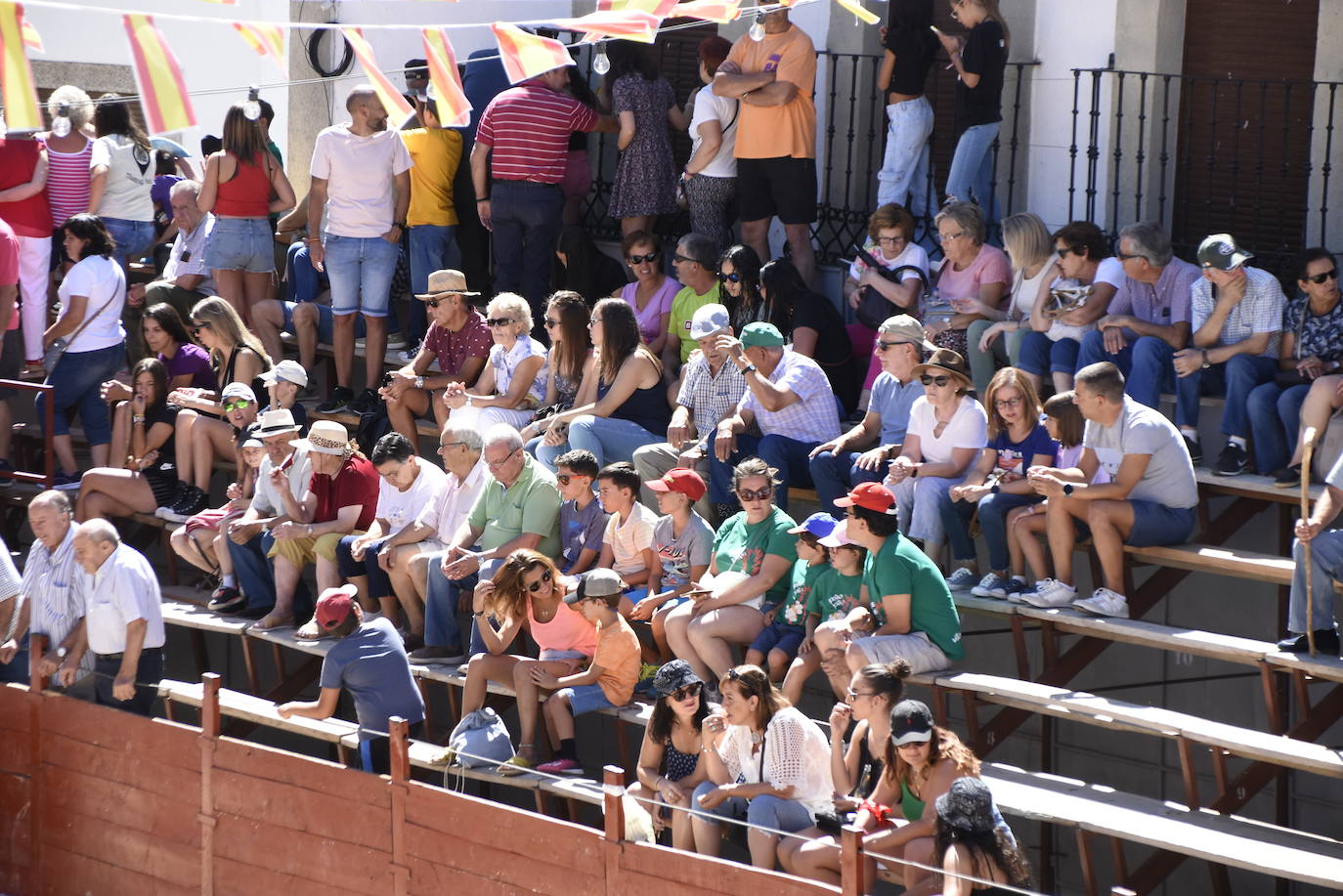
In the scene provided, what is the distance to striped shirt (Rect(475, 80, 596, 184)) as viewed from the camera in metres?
11.3

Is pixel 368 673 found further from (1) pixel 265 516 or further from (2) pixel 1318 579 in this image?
(2) pixel 1318 579

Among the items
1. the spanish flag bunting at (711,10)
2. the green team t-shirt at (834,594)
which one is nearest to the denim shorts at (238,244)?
the spanish flag bunting at (711,10)

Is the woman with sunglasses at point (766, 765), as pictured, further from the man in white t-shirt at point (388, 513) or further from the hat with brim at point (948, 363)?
the man in white t-shirt at point (388, 513)

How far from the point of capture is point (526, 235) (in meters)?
11.5

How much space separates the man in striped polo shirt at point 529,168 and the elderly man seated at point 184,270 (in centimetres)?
211

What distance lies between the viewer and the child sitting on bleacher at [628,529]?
8922mm

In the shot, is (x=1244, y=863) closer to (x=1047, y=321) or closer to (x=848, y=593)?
(x=848, y=593)

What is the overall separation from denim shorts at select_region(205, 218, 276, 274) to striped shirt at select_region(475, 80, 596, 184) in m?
1.76

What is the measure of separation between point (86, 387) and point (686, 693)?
19.0 ft

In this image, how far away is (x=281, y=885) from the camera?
8.48 m

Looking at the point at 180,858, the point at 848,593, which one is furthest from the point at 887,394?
the point at 180,858

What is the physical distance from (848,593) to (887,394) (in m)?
1.53

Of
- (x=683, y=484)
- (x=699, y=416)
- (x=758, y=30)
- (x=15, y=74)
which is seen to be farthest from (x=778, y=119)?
(x=15, y=74)

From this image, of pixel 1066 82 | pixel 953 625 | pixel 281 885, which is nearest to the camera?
pixel 953 625
